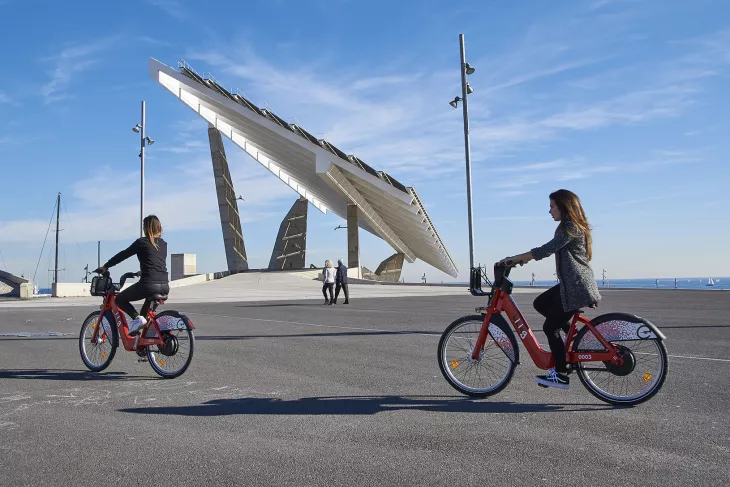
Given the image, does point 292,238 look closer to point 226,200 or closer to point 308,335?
point 226,200

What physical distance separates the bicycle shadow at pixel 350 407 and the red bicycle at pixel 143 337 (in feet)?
4.01

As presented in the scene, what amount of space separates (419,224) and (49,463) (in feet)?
155

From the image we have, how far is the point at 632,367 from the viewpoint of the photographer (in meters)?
4.56

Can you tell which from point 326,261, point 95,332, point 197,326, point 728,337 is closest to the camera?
point 95,332

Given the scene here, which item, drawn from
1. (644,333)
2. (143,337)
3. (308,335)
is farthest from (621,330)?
(308,335)

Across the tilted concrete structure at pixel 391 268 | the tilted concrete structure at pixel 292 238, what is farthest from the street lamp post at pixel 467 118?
the tilted concrete structure at pixel 391 268

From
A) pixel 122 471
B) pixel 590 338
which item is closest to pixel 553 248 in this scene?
pixel 590 338

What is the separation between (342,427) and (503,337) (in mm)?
1572

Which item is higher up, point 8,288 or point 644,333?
point 8,288

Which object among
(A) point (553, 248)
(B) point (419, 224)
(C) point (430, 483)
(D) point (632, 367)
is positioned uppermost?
(B) point (419, 224)

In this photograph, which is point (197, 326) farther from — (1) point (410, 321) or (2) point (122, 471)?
(2) point (122, 471)

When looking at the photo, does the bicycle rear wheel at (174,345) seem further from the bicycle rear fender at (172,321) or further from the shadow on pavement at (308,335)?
the shadow on pavement at (308,335)

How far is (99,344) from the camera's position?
6.77 meters

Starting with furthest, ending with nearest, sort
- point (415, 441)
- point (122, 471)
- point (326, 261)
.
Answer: point (326, 261), point (415, 441), point (122, 471)
